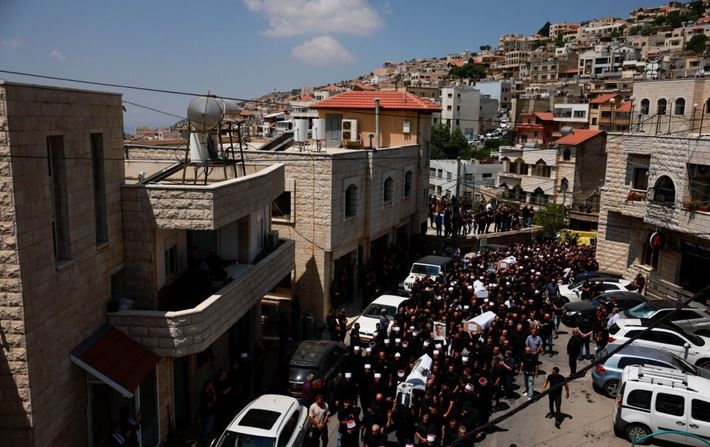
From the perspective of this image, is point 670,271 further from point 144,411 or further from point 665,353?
point 144,411

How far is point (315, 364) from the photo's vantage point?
15.3m

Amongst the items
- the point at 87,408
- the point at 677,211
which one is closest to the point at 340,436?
the point at 87,408

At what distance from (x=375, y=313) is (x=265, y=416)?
8.44 meters

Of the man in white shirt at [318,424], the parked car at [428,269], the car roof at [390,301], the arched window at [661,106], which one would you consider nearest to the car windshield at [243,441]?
the man in white shirt at [318,424]

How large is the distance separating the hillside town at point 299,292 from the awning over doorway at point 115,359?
5cm

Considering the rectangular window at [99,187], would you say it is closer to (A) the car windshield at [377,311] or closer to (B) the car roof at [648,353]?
(A) the car windshield at [377,311]

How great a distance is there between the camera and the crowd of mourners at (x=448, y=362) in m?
12.2

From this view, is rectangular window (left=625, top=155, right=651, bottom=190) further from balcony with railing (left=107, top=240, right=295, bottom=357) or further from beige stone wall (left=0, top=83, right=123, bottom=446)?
beige stone wall (left=0, top=83, right=123, bottom=446)

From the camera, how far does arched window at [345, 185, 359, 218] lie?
968 inches

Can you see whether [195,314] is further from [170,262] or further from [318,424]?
[318,424]

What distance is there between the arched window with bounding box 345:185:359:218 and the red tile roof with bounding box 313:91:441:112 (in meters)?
9.57

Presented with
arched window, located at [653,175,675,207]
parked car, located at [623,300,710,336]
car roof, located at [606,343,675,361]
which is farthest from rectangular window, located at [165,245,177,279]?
arched window, located at [653,175,675,207]

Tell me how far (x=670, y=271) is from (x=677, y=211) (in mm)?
3337

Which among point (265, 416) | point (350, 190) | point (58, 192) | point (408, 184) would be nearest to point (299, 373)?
point (265, 416)
